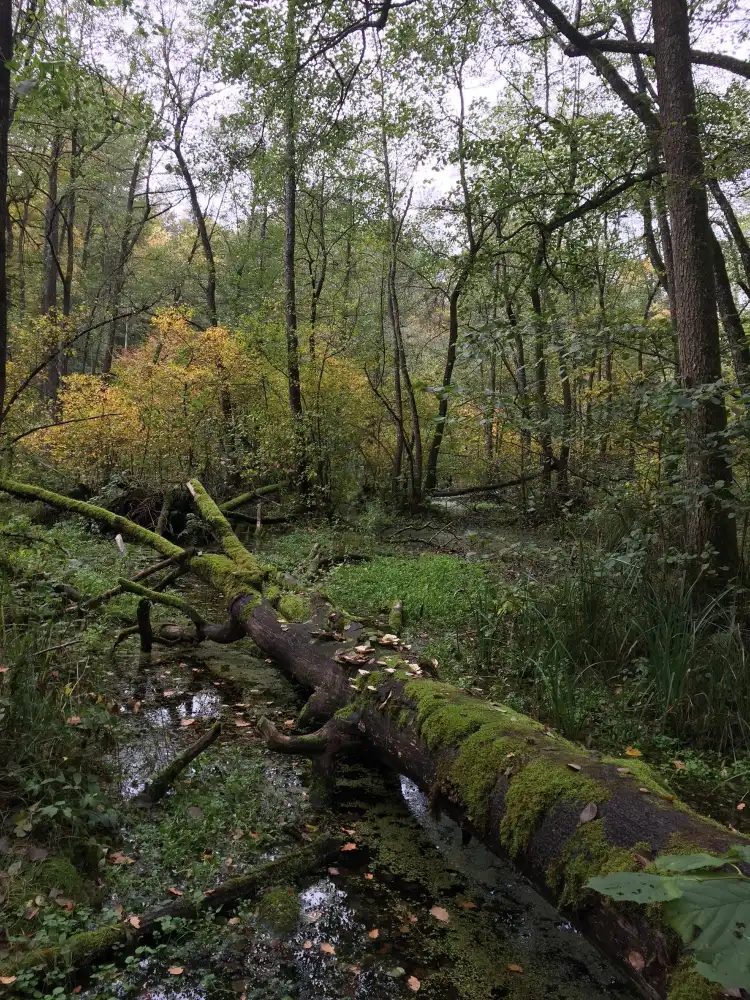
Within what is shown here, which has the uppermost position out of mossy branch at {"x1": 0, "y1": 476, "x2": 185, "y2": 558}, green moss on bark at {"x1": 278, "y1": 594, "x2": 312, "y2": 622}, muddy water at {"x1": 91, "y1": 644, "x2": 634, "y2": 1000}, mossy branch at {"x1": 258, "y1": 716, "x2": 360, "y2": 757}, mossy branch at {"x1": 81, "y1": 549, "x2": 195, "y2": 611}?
mossy branch at {"x1": 0, "y1": 476, "x2": 185, "y2": 558}

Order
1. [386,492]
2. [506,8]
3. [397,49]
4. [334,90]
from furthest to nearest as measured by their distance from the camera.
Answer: [386,492] → [506,8] → [397,49] → [334,90]

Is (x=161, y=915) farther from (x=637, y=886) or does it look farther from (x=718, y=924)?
(x=718, y=924)

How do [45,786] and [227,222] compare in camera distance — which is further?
[227,222]

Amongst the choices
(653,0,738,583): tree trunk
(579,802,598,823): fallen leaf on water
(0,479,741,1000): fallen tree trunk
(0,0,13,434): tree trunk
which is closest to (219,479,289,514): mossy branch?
(0,479,741,1000): fallen tree trunk

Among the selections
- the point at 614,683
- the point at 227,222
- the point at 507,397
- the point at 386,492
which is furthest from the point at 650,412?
the point at 227,222

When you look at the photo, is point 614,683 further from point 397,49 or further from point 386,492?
point 386,492

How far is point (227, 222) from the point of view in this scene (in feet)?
84.7

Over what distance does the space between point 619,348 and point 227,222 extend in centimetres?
2502

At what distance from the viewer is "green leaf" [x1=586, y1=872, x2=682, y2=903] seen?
2.91 ft

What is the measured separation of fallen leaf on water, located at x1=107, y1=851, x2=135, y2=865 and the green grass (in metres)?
3.87

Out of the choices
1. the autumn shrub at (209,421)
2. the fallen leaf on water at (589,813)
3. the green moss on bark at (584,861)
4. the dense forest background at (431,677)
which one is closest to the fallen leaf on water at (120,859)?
the dense forest background at (431,677)

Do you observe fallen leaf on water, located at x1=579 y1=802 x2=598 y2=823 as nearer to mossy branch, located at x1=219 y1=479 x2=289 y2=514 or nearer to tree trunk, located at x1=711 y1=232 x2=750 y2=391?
tree trunk, located at x1=711 y1=232 x2=750 y2=391

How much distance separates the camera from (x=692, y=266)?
470 cm

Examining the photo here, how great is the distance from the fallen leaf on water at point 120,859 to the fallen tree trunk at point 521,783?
851 mm
